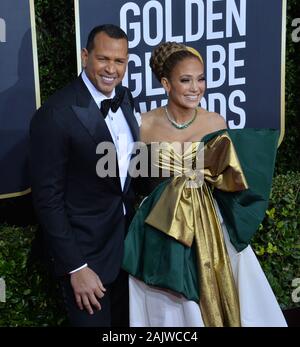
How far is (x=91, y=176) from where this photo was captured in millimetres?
2443

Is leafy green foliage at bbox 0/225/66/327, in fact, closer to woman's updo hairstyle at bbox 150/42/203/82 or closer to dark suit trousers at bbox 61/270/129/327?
dark suit trousers at bbox 61/270/129/327

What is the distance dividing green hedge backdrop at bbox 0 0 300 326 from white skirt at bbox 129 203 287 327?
0.45 metres

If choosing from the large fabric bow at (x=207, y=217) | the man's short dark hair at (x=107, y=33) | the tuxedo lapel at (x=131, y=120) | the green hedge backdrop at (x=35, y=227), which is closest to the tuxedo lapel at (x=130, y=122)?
the tuxedo lapel at (x=131, y=120)

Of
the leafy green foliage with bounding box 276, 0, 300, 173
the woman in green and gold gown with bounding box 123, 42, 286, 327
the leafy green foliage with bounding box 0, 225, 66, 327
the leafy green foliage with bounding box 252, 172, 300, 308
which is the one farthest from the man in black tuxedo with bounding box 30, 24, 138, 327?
the leafy green foliage with bounding box 276, 0, 300, 173

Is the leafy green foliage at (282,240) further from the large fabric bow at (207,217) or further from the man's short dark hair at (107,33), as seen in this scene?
the man's short dark hair at (107,33)

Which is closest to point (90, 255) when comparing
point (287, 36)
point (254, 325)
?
point (254, 325)

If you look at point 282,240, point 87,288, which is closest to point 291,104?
point 282,240

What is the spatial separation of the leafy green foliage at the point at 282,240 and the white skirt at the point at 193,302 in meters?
0.52

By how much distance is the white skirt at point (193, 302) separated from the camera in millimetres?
2615

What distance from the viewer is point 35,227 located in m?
2.96

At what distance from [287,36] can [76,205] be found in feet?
6.01

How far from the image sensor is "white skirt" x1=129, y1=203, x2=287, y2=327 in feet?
8.58
